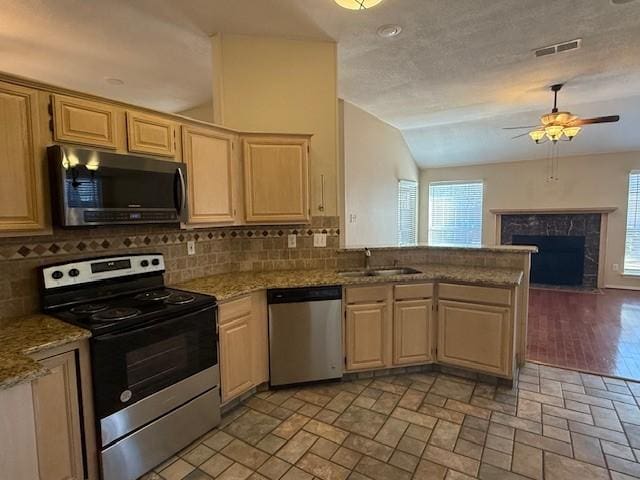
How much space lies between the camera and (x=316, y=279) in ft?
9.61

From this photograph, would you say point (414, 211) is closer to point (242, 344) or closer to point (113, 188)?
point (242, 344)

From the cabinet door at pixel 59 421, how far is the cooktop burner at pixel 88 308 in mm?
366

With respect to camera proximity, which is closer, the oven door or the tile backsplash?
the oven door

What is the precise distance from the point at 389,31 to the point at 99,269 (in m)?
2.93

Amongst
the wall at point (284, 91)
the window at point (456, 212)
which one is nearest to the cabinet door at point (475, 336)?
the wall at point (284, 91)

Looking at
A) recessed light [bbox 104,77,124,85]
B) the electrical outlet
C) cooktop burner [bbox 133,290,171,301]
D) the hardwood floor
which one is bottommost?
the hardwood floor

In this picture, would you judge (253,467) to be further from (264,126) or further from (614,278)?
(614,278)

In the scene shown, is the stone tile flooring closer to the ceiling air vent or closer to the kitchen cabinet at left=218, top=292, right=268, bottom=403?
the kitchen cabinet at left=218, top=292, right=268, bottom=403

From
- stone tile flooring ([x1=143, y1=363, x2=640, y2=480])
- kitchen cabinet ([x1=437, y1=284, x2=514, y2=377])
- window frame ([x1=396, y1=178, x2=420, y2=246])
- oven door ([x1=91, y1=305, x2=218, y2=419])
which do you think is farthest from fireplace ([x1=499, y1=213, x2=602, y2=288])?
oven door ([x1=91, y1=305, x2=218, y2=419])

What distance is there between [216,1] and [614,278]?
795cm

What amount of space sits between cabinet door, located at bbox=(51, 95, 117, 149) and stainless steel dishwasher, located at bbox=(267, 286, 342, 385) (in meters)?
1.53

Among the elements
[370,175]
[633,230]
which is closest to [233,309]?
[370,175]

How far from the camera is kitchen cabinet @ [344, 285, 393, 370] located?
2.98 m

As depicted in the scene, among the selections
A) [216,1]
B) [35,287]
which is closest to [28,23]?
[216,1]
